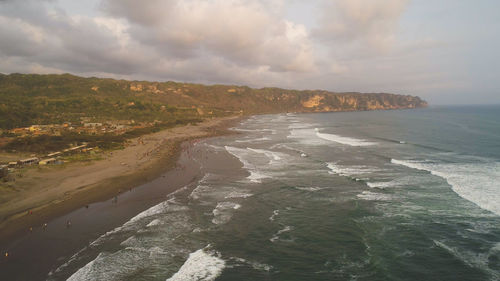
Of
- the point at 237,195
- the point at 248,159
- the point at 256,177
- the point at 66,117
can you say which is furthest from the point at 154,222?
the point at 66,117

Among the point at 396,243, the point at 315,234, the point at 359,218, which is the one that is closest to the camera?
the point at 396,243

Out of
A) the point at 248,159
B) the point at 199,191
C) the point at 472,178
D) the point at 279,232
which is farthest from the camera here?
the point at 248,159

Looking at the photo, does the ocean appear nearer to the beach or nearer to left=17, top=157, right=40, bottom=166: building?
the beach

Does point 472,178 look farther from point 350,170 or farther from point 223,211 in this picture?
point 223,211

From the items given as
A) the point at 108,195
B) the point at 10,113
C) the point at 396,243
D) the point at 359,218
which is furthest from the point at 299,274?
the point at 10,113

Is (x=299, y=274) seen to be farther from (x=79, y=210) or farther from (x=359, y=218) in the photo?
(x=79, y=210)

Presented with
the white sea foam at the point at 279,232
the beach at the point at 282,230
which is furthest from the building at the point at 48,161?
the white sea foam at the point at 279,232
